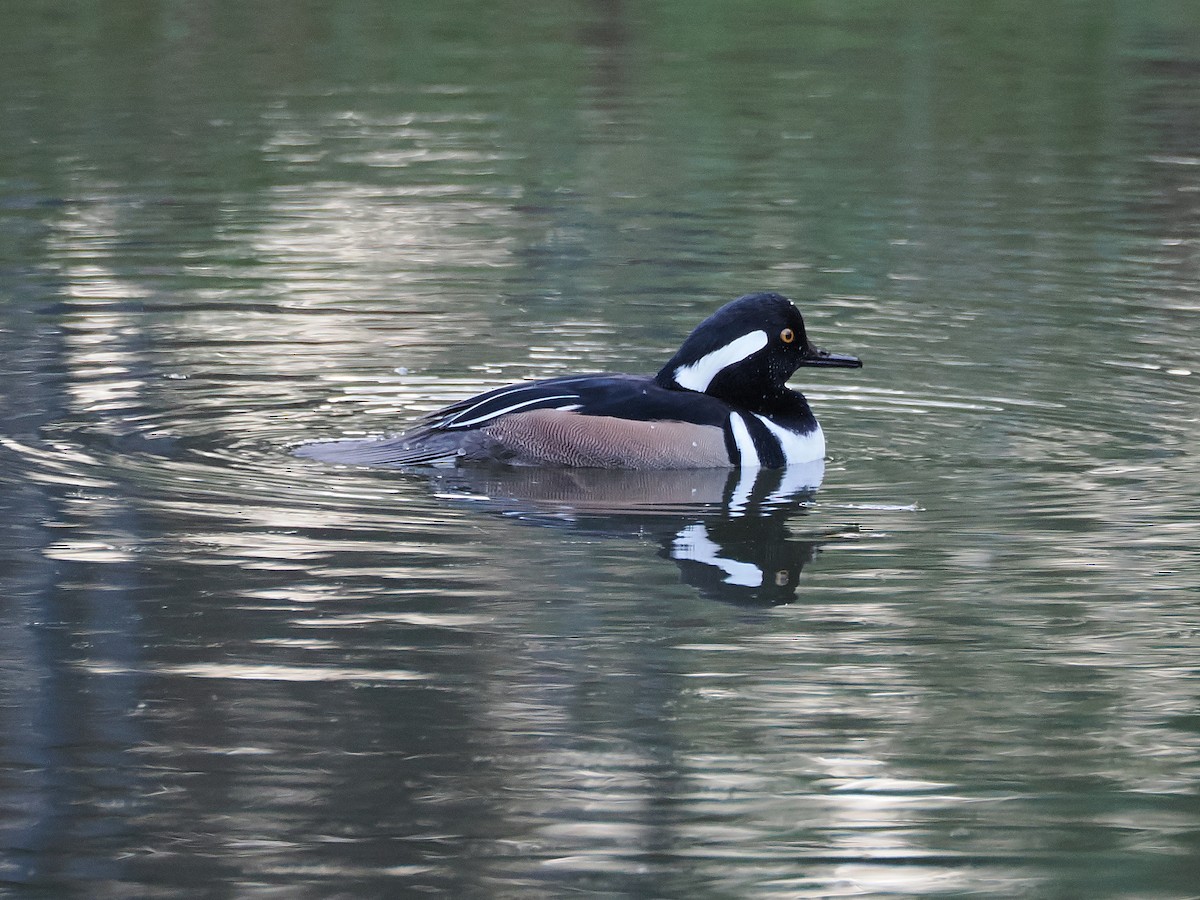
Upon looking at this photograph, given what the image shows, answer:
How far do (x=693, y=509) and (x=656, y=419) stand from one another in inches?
26.4

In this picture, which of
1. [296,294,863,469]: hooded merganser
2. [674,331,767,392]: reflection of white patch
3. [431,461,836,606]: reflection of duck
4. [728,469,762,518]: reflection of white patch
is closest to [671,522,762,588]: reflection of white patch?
[431,461,836,606]: reflection of duck

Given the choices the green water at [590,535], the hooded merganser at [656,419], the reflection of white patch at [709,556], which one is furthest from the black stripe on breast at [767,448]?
the reflection of white patch at [709,556]

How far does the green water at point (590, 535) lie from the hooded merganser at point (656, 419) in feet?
0.60

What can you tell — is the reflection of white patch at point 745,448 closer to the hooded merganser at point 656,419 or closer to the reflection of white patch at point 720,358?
the hooded merganser at point 656,419

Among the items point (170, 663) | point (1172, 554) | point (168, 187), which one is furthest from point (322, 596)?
point (168, 187)

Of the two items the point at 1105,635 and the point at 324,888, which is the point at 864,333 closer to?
the point at 1105,635

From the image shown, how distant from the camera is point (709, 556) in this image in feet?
26.1

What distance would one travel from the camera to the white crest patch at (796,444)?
9.17m

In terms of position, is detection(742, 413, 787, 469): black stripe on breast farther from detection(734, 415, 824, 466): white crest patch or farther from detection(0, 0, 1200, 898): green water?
detection(0, 0, 1200, 898): green water

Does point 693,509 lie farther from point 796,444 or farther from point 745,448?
point 796,444

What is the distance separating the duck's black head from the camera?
9242mm

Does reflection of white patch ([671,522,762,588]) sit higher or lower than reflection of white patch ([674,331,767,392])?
lower

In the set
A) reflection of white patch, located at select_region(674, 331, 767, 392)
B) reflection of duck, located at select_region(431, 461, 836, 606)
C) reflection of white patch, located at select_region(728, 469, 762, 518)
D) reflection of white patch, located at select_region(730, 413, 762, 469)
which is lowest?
reflection of white patch, located at select_region(728, 469, 762, 518)

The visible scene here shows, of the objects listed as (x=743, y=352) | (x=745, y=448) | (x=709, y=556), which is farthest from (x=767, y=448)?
(x=709, y=556)
